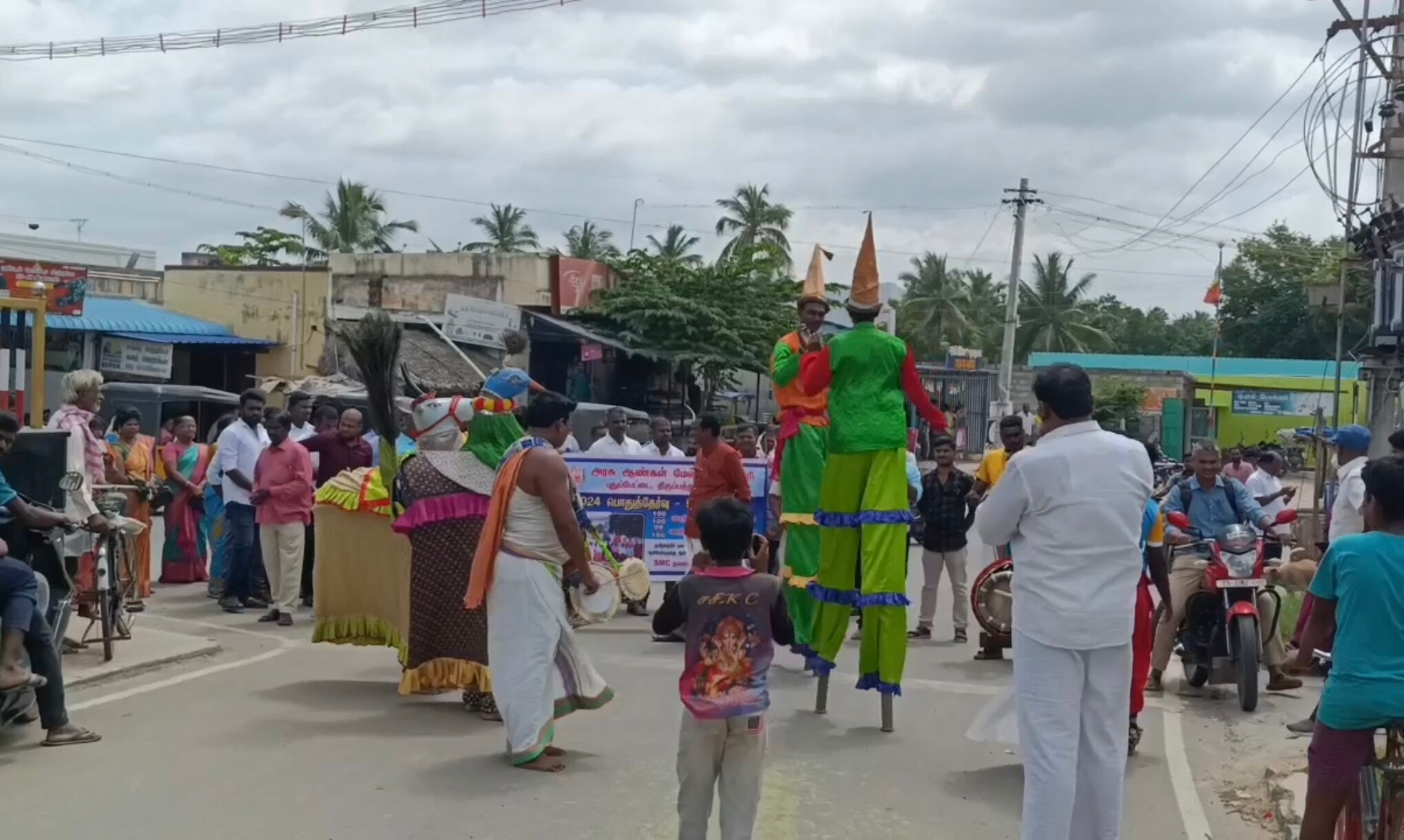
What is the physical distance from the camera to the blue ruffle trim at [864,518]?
25.4 feet

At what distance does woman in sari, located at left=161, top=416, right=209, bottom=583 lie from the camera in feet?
44.2

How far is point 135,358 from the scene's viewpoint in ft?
91.0

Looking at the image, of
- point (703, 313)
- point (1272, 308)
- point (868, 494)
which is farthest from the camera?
point (1272, 308)

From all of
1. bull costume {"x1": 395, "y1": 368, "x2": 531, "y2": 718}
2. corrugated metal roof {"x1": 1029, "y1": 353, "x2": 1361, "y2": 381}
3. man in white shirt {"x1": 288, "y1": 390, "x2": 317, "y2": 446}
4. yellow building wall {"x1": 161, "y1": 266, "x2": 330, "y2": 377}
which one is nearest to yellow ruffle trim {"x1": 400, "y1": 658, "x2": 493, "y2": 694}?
bull costume {"x1": 395, "y1": 368, "x2": 531, "y2": 718}

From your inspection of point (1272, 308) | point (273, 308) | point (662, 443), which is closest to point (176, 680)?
point (662, 443)

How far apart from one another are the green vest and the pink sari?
7.88 metres

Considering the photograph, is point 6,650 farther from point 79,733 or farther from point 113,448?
point 113,448

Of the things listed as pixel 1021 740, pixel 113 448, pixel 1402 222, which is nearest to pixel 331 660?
pixel 113 448

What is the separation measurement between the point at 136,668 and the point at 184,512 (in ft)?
16.2

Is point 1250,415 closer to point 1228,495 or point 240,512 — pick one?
point 1228,495

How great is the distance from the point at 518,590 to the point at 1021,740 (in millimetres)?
2619

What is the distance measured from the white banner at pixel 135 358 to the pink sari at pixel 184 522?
49.9 ft

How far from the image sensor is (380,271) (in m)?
36.3

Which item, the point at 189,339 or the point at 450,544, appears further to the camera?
the point at 189,339
